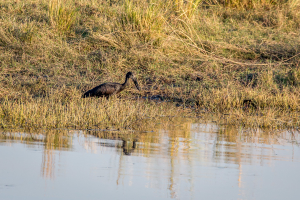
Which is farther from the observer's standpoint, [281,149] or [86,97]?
[86,97]

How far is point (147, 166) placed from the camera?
4770 millimetres

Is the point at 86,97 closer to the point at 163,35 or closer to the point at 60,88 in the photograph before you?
the point at 60,88

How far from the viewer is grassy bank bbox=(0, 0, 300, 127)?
9.88 meters

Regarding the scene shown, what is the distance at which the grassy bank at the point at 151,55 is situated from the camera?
988 centimetres

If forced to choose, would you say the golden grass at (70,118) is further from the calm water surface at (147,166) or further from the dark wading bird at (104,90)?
the dark wading bird at (104,90)

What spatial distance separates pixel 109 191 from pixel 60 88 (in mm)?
6495

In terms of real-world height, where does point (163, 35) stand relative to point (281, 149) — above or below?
above

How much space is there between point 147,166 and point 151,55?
7274 millimetres

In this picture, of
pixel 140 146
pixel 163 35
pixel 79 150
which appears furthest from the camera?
pixel 163 35

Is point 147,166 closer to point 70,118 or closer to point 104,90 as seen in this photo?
point 70,118

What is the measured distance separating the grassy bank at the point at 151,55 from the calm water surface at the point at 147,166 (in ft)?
9.48

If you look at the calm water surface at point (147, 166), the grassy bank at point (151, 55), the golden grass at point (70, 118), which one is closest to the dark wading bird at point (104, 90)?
the grassy bank at point (151, 55)

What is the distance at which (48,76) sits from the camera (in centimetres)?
1105

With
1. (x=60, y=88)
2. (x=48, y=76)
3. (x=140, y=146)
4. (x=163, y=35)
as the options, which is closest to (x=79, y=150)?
(x=140, y=146)
